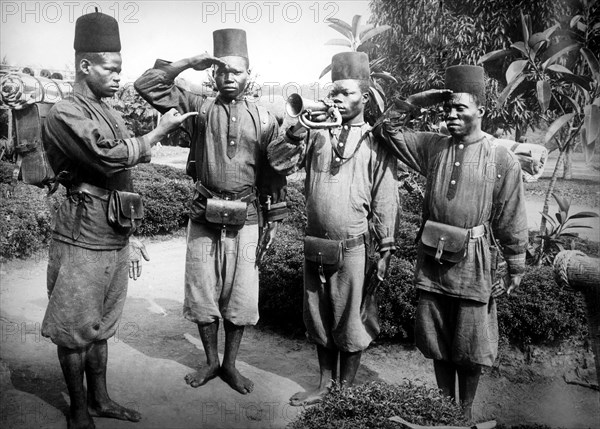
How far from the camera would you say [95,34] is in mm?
3604

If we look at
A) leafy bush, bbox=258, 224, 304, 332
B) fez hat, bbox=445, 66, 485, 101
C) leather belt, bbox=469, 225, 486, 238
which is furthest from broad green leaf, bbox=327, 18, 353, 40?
leather belt, bbox=469, 225, 486, 238

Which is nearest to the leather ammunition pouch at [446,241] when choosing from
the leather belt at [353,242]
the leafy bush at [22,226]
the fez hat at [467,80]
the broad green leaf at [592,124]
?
the leather belt at [353,242]

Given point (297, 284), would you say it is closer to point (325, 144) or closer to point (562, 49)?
point (325, 144)

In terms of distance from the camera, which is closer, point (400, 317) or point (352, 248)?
point (352, 248)

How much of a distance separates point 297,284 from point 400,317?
1.04 m

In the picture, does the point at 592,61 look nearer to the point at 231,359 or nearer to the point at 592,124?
the point at 592,124

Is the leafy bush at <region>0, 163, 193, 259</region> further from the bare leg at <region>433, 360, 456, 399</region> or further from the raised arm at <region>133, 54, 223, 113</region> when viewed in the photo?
the bare leg at <region>433, 360, 456, 399</region>

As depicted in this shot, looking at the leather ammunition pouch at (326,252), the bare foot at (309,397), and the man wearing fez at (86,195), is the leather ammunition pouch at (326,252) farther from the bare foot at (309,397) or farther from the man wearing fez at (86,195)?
the man wearing fez at (86,195)

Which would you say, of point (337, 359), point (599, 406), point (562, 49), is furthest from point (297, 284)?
point (562, 49)

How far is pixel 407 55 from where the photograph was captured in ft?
39.9

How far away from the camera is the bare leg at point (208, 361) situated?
4367 millimetres

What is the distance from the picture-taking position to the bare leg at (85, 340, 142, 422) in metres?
3.80

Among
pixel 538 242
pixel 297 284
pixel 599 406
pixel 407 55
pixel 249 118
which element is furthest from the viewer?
pixel 407 55

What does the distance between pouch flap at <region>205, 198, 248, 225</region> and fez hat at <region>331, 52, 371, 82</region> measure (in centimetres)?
116
